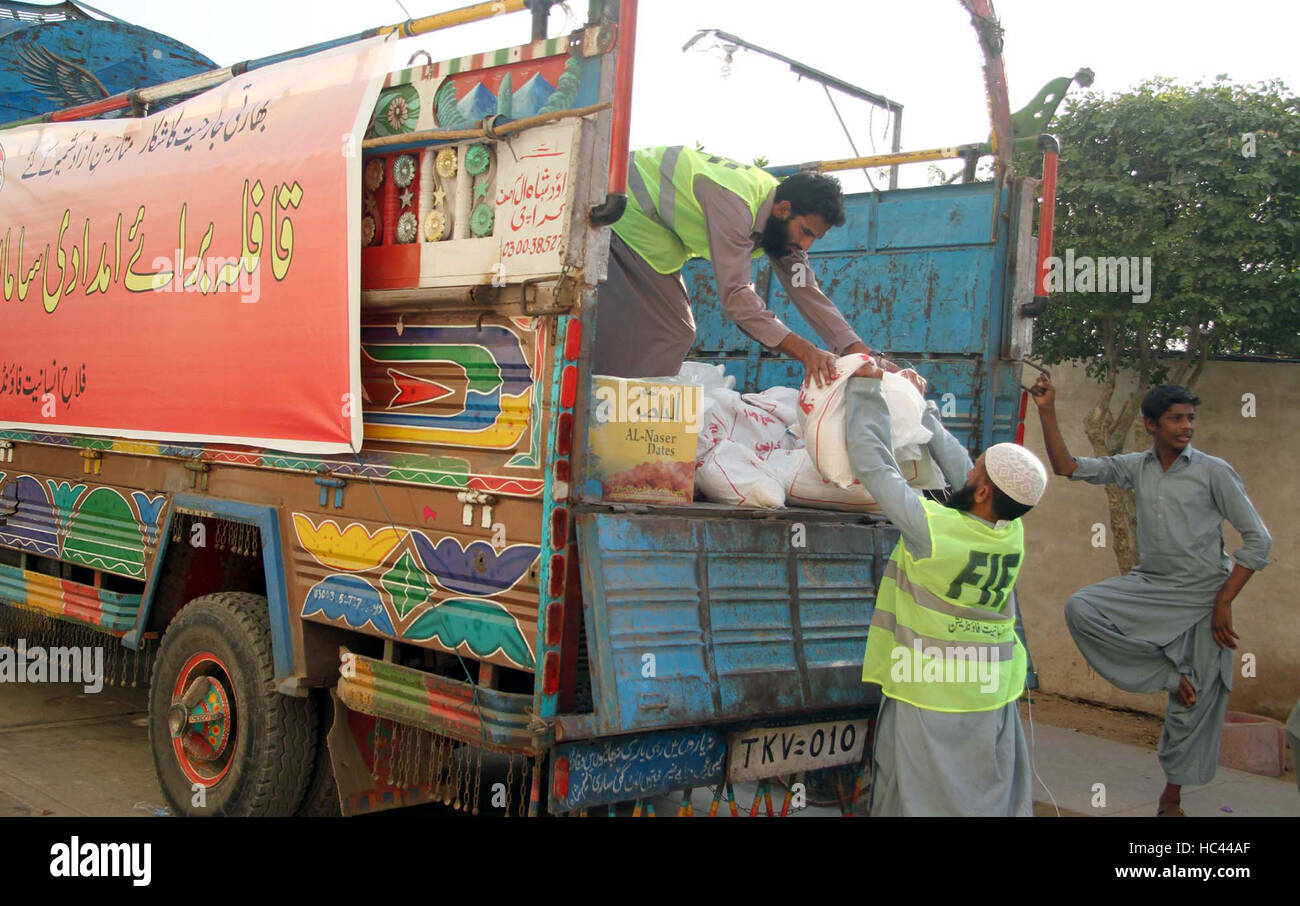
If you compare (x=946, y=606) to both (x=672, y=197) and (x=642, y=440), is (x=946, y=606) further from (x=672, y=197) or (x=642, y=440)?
(x=672, y=197)

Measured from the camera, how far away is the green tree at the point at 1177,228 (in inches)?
228

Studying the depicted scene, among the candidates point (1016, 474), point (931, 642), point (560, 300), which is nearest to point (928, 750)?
point (931, 642)

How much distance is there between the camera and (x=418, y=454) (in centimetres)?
333

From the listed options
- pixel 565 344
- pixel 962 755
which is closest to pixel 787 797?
pixel 962 755

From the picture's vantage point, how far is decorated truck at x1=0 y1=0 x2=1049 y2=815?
2.98m

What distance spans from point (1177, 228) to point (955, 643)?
3.80 meters

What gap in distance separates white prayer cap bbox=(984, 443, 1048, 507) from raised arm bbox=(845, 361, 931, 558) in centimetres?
21

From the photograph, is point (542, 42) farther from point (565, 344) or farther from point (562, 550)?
point (562, 550)

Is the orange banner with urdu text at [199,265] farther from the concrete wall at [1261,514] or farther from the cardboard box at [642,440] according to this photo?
the concrete wall at [1261,514]

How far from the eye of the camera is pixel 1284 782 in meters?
5.65

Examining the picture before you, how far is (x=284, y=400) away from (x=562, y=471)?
3.75ft

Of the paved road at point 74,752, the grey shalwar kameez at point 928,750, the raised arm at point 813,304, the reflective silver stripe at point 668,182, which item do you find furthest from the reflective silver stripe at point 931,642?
the paved road at point 74,752

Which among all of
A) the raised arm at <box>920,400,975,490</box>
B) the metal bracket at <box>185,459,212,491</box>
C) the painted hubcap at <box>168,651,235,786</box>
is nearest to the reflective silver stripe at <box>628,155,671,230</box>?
the raised arm at <box>920,400,975,490</box>

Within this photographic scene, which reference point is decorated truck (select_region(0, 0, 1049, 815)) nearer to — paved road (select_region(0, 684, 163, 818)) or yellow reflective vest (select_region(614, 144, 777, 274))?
paved road (select_region(0, 684, 163, 818))
